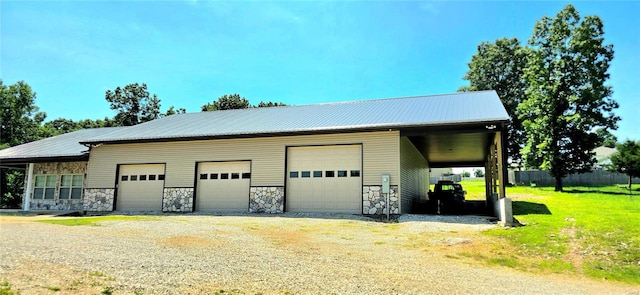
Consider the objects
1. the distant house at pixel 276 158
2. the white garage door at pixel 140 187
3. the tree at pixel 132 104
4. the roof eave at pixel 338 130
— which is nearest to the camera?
the roof eave at pixel 338 130

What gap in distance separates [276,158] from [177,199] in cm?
502

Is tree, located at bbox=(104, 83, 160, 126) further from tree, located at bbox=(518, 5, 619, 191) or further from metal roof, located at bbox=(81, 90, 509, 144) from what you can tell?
tree, located at bbox=(518, 5, 619, 191)

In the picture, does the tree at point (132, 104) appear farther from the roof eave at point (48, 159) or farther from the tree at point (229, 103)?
the roof eave at point (48, 159)

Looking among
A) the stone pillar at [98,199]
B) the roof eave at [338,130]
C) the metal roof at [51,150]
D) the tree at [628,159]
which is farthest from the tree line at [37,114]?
the tree at [628,159]

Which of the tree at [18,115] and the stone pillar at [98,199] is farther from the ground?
the tree at [18,115]

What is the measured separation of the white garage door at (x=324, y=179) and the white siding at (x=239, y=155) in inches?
14.4

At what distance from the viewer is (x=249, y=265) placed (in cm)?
674

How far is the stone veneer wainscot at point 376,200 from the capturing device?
14930 mm

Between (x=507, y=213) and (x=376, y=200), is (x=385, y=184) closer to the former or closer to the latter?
(x=376, y=200)

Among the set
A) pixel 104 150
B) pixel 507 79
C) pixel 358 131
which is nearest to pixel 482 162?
pixel 507 79

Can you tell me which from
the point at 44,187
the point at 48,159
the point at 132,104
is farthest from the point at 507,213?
the point at 132,104

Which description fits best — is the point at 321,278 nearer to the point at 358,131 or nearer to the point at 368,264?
the point at 368,264

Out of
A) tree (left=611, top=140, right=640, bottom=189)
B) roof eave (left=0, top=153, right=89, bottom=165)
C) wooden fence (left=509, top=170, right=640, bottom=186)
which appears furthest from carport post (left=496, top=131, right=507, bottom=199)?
wooden fence (left=509, top=170, right=640, bottom=186)

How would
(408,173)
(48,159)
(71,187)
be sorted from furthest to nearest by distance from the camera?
(71,187) < (48,159) < (408,173)
